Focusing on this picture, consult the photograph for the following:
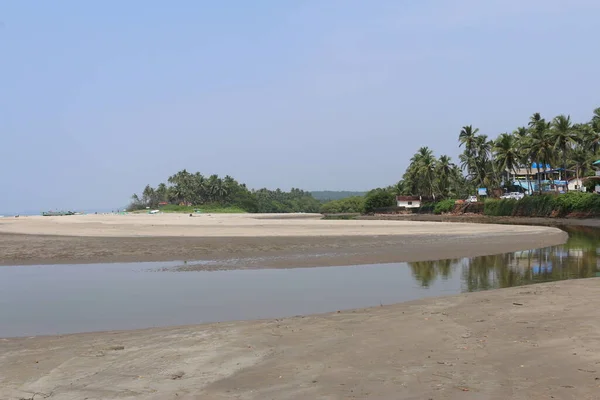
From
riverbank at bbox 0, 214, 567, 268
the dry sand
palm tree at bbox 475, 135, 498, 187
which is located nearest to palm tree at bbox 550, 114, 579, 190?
palm tree at bbox 475, 135, 498, 187

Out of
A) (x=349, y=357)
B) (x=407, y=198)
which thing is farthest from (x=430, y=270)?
(x=407, y=198)

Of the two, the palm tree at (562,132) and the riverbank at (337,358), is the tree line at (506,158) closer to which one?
the palm tree at (562,132)

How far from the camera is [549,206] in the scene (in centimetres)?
8375

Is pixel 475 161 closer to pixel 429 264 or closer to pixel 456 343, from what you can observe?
pixel 429 264

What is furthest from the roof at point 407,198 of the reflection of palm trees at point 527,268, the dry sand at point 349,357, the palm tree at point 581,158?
the dry sand at point 349,357

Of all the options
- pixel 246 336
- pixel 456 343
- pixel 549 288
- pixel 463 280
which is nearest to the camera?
pixel 456 343

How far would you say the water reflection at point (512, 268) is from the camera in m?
19.3

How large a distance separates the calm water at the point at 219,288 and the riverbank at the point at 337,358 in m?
2.46

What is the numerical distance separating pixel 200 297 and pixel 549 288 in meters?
11.1

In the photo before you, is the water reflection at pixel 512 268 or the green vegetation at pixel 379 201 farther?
the green vegetation at pixel 379 201

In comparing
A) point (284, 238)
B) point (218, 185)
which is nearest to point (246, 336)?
point (284, 238)

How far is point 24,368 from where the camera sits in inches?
322

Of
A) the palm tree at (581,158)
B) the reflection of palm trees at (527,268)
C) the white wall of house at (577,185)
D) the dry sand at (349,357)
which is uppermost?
the palm tree at (581,158)

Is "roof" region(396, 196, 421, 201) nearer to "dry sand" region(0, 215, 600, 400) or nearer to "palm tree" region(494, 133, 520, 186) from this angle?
"palm tree" region(494, 133, 520, 186)
